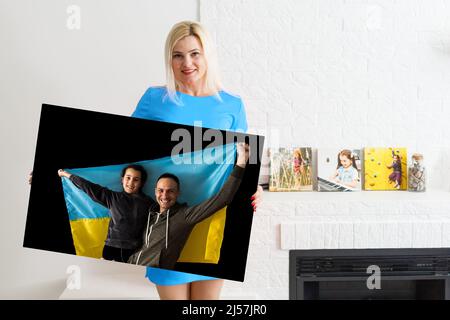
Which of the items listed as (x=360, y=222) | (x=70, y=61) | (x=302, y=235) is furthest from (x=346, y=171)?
(x=70, y=61)

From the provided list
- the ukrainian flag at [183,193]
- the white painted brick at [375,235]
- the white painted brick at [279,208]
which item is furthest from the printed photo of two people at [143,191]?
the white painted brick at [375,235]

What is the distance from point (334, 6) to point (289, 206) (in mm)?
1031

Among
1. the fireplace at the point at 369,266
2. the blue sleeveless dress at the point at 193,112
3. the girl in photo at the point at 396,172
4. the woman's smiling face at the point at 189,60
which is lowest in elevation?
the fireplace at the point at 369,266

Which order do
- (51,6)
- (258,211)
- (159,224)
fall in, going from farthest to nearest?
1. (51,6)
2. (258,211)
3. (159,224)

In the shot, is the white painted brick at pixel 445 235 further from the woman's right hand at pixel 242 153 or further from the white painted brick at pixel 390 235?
the woman's right hand at pixel 242 153

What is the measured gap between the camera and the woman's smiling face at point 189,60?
1.70m

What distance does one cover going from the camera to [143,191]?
1.56 meters

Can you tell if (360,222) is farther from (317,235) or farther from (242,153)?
(242,153)

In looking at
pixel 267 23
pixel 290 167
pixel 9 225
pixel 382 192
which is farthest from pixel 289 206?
pixel 9 225

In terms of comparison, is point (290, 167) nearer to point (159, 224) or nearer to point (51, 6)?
point (159, 224)

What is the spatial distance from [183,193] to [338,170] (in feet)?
3.94

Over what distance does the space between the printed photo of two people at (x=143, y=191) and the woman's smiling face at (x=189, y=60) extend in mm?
241

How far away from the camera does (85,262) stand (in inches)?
98.9

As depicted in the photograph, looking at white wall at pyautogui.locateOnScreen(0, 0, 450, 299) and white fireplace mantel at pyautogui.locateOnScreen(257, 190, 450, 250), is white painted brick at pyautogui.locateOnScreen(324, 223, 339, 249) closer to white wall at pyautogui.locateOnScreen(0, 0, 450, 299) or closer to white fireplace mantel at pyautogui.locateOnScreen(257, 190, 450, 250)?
white fireplace mantel at pyautogui.locateOnScreen(257, 190, 450, 250)
